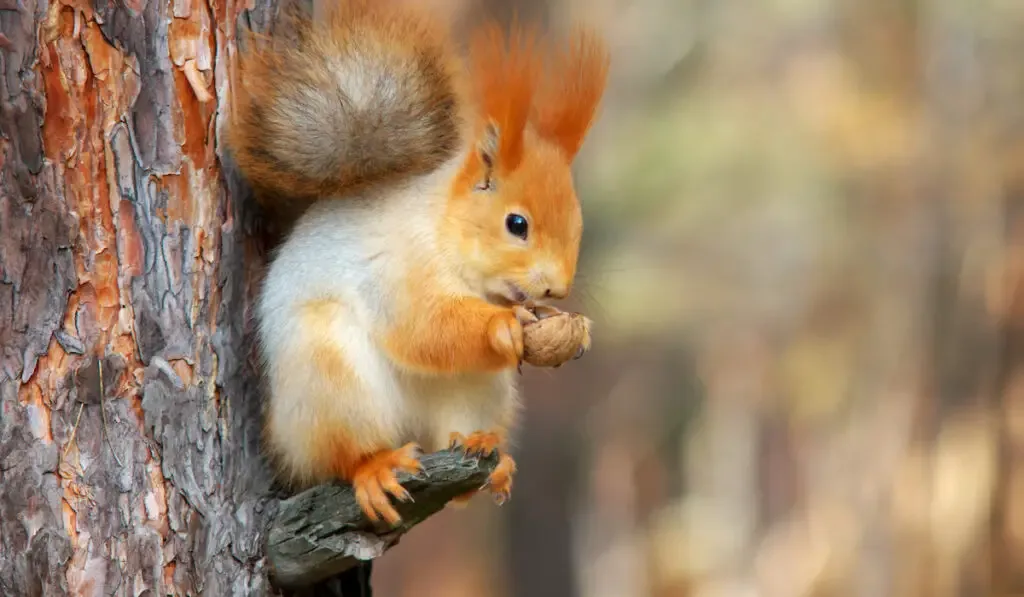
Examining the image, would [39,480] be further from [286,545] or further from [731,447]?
[731,447]

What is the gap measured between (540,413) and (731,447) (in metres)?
0.76

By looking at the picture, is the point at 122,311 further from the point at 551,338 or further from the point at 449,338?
the point at 551,338

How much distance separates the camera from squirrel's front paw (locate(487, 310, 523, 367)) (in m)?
1.27

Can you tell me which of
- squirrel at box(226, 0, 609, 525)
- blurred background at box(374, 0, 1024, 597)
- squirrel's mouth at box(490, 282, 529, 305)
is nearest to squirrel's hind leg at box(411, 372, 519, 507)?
squirrel at box(226, 0, 609, 525)

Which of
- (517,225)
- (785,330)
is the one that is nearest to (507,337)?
(517,225)

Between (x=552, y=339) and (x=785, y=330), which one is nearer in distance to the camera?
(x=552, y=339)

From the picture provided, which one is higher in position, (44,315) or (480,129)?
(480,129)

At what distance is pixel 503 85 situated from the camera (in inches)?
52.4

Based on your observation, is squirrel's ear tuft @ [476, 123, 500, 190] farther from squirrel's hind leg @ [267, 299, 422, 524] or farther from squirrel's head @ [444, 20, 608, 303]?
squirrel's hind leg @ [267, 299, 422, 524]

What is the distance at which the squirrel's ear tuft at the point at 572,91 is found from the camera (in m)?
1.41

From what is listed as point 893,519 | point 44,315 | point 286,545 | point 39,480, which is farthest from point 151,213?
point 893,519

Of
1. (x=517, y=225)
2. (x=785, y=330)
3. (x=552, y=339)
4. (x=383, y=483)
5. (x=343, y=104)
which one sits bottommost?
(x=785, y=330)

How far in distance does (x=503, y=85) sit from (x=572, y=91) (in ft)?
0.44

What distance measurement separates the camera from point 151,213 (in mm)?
1315
